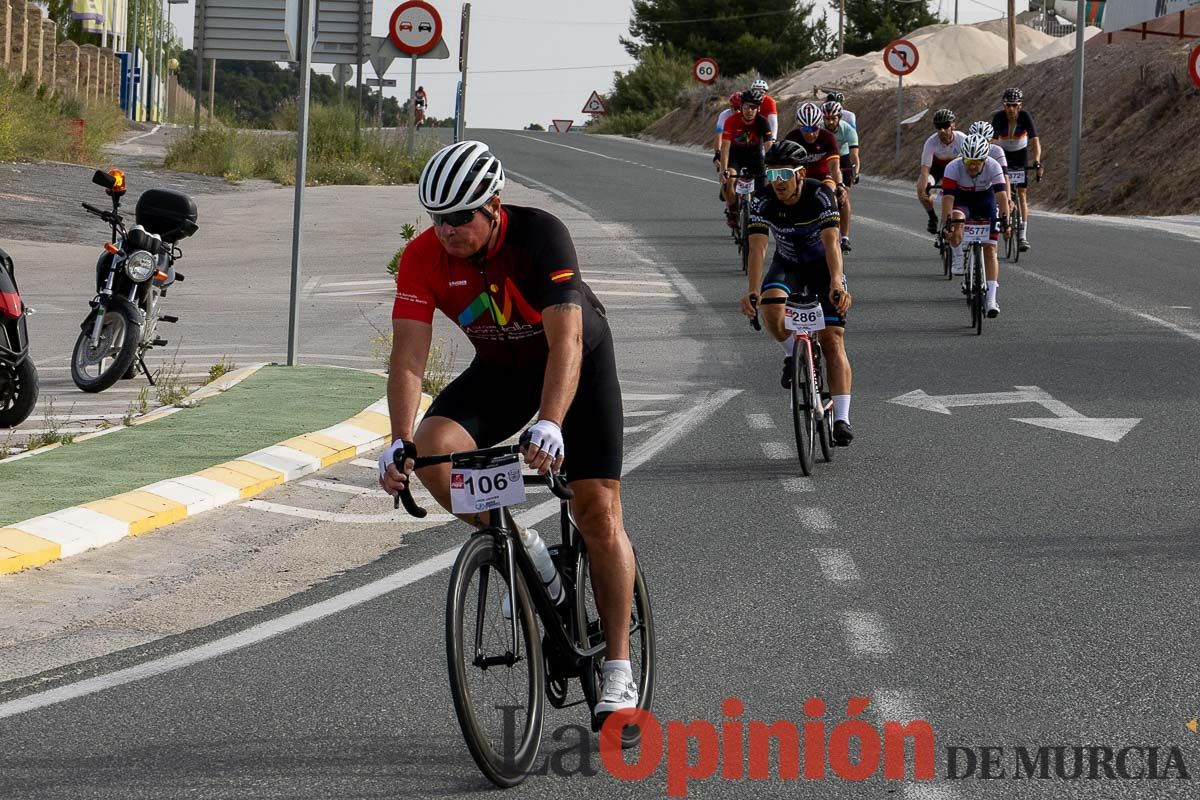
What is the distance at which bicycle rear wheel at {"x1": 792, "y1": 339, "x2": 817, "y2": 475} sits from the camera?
398 inches

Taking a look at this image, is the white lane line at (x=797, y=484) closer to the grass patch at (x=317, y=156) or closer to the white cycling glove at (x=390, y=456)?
the white cycling glove at (x=390, y=456)

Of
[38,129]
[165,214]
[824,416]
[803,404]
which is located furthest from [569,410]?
[38,129]

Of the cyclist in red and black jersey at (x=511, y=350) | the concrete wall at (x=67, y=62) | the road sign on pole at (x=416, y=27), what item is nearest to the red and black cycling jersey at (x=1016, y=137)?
the road sign on pole at (x=416, y=27)

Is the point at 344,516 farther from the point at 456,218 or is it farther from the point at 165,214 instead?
the point at 165,214

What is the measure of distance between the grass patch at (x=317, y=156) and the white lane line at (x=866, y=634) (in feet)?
95.5

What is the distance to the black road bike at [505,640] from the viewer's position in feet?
15.8

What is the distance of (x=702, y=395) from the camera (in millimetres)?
13430

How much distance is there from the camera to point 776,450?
11047 mm

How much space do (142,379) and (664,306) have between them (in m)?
6.82

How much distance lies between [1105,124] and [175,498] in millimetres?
36288

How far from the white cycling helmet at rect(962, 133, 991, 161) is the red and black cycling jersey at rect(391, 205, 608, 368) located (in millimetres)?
12455

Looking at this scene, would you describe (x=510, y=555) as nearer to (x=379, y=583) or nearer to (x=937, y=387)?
(x=379, y=583)

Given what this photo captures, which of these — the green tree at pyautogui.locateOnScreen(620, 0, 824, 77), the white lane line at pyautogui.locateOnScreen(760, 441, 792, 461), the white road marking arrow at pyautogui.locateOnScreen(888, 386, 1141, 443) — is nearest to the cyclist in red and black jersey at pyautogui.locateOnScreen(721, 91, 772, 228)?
the white road marking arrow at pyautogui.locateOnScreen(888, 386, 1141, 443)

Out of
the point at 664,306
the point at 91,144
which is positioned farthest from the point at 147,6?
the point at 664,306
